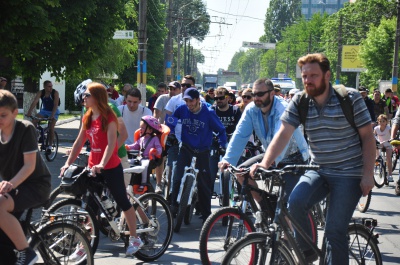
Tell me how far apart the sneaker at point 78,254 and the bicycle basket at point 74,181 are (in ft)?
2.79

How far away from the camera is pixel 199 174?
971cm

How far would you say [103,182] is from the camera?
7008mm

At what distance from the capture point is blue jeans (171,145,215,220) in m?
9.66

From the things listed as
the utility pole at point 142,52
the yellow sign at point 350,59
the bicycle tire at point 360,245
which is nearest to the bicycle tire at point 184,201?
the bicycle tire at point 360,245

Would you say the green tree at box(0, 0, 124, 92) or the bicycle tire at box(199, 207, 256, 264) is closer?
the bicycle tire at box(199, 207, 256, 264)

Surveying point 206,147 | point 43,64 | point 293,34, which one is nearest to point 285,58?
point 293,34

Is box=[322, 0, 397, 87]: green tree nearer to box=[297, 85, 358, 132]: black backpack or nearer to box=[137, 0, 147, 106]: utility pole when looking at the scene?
box=[137, 0, 147, 106]: utility pole

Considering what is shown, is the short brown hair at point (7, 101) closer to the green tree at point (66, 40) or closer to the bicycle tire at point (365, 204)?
the bicycle tire at point (365, 204)

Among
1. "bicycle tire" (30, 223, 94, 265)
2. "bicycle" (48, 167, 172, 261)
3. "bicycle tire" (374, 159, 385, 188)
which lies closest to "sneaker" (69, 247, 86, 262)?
"bicycle tire" (30, 223, 94, 265)

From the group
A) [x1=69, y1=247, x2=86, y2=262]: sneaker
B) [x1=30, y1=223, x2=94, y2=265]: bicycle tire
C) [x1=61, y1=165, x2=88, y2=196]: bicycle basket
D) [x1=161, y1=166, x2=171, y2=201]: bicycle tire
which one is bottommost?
[x1=161, y1=166, x2=171, y2=201]: bicycle tire

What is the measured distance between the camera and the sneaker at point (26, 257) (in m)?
5.15

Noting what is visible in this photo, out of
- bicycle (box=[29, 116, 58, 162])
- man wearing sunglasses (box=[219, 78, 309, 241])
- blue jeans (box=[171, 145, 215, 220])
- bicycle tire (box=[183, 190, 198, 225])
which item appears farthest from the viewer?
bicycle (box=[29, 116, 58, 162])

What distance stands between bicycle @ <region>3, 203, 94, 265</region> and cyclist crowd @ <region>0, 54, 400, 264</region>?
261mm

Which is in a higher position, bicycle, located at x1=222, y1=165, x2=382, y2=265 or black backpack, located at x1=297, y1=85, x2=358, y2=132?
black backpack, located at x1=297, y1=85, x2=358, y2=132
